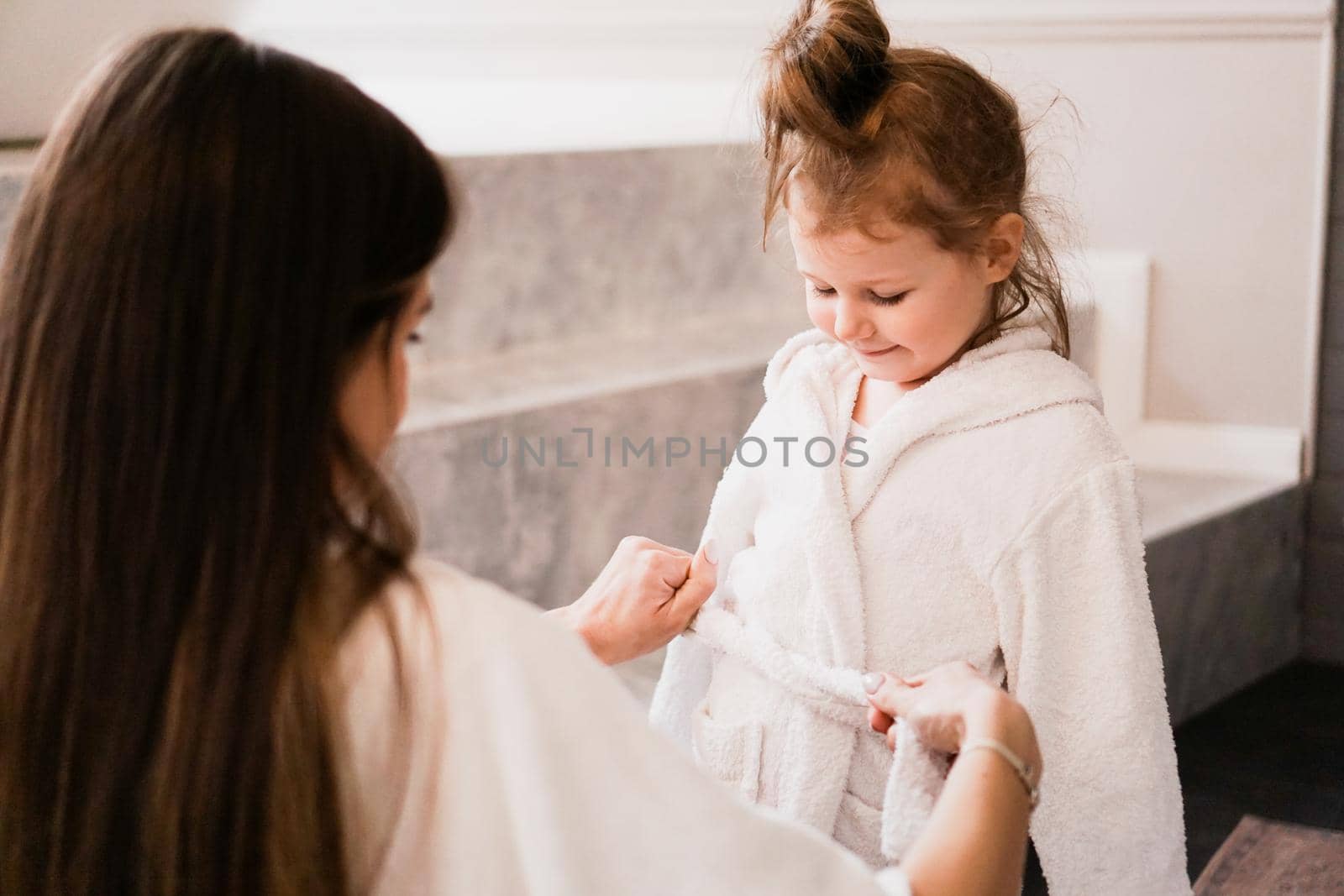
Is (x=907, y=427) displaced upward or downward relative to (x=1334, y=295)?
upward

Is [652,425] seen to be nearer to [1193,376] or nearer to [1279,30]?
[1193,376]

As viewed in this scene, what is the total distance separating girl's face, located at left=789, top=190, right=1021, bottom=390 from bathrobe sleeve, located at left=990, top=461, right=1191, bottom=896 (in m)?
0.16

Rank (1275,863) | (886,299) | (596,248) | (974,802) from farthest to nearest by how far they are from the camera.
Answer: (596,248)
(1275,863)
(886,299)
(974,802)

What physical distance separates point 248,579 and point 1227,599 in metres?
2.16

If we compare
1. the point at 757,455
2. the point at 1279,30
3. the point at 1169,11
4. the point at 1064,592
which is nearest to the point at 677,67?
the point at 1169,11

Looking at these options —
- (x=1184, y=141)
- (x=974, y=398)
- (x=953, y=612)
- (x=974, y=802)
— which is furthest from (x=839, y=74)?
(x=1184, y=141)

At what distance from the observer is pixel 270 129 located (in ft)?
1.99

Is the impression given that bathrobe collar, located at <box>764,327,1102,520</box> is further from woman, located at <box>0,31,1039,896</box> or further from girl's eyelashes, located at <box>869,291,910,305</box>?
woman, located at <box>0,31,1039,896</box>

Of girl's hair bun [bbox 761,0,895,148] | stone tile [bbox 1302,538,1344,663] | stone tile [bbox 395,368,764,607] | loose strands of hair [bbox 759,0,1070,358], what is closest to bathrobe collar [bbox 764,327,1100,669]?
loose strands of hair [bbox 759,0,1070,358]

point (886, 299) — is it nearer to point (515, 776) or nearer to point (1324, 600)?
point (515, 776)

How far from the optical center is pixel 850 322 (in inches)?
40.8

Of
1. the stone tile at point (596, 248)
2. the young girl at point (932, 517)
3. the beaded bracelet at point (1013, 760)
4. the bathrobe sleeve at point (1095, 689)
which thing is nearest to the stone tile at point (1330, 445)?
the stone tile at point (596, 248)

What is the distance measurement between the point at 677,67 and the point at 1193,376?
1.22 meters

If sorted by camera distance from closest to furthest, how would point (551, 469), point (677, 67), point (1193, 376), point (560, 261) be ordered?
point (551, 469) < point (560, 261) < point (1193, 376) < point (677, 67)
